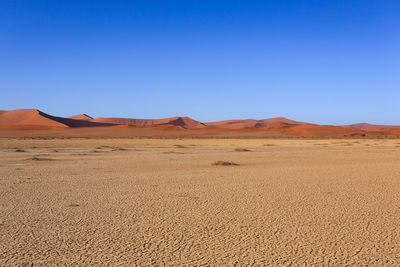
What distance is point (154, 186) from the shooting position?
707 centimetres

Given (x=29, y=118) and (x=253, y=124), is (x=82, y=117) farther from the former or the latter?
(x=253, y=124)

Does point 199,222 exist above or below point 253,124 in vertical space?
below

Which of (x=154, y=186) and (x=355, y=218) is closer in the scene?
(x=355, y=218)

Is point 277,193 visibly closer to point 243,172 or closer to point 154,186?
point 154,186

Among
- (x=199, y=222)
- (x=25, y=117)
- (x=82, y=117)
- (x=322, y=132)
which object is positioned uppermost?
(x=82, y=117)

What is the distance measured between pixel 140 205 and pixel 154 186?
1758 millimetres

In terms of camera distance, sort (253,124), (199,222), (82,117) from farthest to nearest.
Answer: (82,117), (253,124), (199,222)

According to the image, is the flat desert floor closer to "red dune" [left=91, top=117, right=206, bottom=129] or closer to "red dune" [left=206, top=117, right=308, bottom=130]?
"red dune" [left=206, top=117, right=308, bottom=130]

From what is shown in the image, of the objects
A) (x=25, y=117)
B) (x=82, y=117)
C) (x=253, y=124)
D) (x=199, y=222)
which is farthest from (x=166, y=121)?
(x=199, y=222)

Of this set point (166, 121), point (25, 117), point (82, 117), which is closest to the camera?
point (25, 117)

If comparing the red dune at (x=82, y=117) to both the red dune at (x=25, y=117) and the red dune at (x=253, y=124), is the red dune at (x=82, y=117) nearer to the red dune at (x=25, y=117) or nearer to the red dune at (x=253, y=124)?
the red dune at (x=253, y=124)

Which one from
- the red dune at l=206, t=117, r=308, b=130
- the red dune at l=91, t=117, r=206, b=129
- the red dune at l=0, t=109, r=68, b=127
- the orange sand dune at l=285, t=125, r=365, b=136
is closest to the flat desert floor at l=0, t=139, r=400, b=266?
the orange sand dune at l=285, t=125, r=365, b=136

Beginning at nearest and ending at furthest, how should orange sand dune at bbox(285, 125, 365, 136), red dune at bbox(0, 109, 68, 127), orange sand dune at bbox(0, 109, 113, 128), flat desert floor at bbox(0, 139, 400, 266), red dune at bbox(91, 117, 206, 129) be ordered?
flat desert floor at bbox(0, 139, 400, 266) < orange sand dune at bbox(285, 125, 365, 136) < red dune at bbox(0, 109, 68, 127) < orange sand dune at bbox(0, 109, 113, 128) < red dune at bbox(91, 117, 206, 129)

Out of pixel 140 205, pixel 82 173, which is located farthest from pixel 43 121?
pixel 140 205
